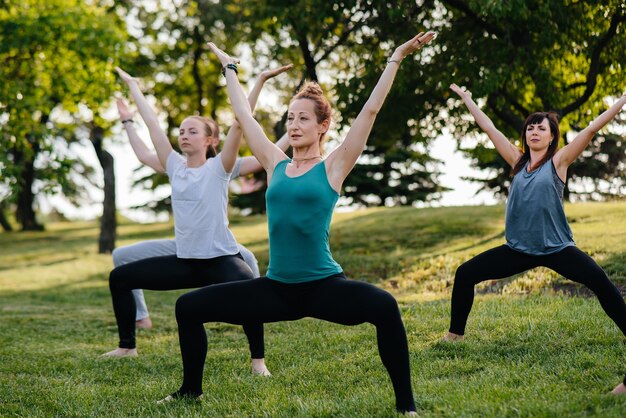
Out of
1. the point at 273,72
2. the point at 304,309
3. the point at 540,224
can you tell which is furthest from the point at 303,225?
the point at 540,224

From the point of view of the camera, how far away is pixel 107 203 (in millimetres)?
25703

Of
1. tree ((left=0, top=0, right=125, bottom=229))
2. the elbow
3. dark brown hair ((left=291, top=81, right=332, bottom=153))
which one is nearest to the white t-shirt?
dark brown hair ((left=291, top=81, right=332, bottom=153))

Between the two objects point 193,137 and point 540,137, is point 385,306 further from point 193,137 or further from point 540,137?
point 193,137

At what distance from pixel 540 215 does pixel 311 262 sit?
2632 millimetres

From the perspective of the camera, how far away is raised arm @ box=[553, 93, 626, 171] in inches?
228

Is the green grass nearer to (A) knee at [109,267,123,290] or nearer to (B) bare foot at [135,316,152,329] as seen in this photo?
(B) bare foot at [135,316,152,329]

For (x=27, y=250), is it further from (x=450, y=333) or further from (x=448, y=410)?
(x=448, y=410)

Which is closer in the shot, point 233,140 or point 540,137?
point 233,140

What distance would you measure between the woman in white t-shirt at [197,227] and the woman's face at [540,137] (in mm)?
2702

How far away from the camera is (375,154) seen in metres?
39.3

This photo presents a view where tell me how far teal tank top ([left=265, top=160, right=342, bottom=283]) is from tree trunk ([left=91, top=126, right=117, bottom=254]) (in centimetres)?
2205

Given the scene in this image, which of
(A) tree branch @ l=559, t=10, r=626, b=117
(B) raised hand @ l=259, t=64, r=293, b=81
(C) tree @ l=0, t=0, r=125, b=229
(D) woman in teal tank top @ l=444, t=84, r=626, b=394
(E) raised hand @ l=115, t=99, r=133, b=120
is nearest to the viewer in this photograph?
(B) raised hand @ l=259, t=64, r=293, b=81

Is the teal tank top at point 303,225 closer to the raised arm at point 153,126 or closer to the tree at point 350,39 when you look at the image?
the raised arm at point 153,126

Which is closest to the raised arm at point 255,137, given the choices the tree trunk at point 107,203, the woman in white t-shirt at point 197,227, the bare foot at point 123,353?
the woman in white t-shirt at point 197,227
